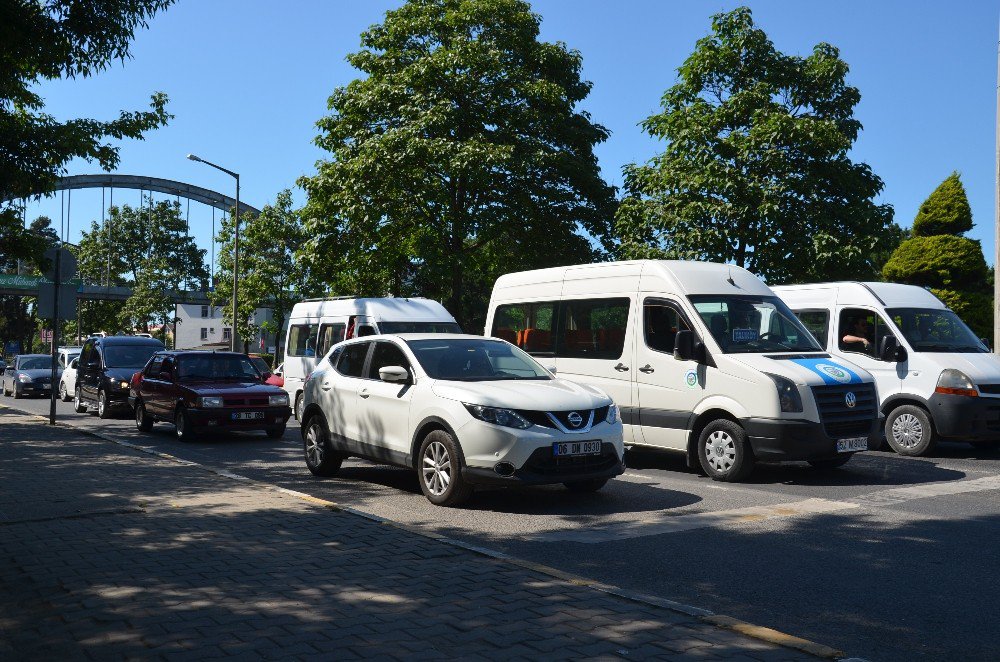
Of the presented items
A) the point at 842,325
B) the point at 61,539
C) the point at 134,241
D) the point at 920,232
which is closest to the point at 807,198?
the point at 842,325

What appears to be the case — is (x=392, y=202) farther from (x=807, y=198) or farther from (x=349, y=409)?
(x=349, y=409)

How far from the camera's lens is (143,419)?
17.5 metres

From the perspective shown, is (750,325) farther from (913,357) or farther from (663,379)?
(913,357)

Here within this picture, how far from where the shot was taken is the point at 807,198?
2411 cm

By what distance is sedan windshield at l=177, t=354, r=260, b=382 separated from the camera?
54.5 ft

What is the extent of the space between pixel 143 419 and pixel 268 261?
31.2m

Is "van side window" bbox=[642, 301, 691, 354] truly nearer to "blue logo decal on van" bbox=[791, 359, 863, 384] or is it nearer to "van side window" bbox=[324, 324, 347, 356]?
"blue logo decal on van" bbox=[791, 359, 863, 384]

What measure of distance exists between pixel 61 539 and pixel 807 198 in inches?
820

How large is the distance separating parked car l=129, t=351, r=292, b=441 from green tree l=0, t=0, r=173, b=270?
3240mm

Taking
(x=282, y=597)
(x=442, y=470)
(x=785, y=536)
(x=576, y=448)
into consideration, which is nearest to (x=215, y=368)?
(x=442, y=470)

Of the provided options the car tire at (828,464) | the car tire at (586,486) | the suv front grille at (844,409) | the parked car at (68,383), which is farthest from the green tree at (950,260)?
the parked car at (68,383)

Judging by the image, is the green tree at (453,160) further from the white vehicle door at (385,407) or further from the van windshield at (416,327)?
the white vehicle door at (385,407)

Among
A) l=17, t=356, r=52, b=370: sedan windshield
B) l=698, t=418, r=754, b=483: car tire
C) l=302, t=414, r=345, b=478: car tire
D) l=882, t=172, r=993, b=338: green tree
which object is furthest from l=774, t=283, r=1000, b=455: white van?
l=17, t=356, r=52, b=370: sedan windshield

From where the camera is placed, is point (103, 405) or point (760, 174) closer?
point (103, 405)
